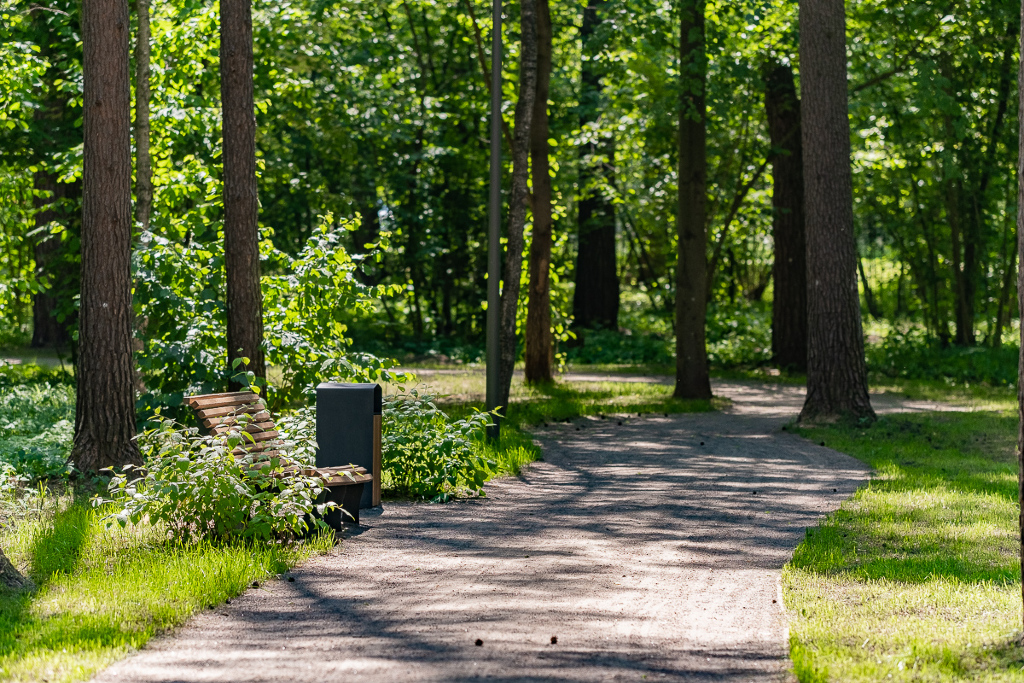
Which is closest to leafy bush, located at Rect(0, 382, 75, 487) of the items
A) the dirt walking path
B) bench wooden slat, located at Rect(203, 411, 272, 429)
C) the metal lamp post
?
bench wooden slat, located at Rect(203, 411, 272, 429)

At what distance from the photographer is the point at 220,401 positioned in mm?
8344

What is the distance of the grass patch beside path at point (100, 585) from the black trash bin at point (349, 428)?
4.91 ft

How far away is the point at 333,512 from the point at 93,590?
79.4 inches

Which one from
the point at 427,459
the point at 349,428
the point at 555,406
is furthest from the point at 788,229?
the point at 349,428

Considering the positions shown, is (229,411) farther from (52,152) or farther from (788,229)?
(788,229)

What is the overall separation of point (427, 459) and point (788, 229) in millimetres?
13678

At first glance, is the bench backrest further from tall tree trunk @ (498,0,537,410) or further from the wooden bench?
tall tree trunk @ (498,0,537,410)

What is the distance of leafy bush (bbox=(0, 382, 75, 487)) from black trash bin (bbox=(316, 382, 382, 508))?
2399mm

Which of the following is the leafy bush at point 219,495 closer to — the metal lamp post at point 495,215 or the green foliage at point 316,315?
the metal lamp post at point 495,215

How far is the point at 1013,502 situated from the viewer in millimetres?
8625

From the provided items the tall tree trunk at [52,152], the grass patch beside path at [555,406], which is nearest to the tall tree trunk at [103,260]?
the tall tree trunk at [52,152]

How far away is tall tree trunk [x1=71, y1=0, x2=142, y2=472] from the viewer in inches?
365

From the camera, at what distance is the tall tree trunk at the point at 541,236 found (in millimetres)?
16186

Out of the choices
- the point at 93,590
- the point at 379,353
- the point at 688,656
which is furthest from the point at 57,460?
the point at 379,353
